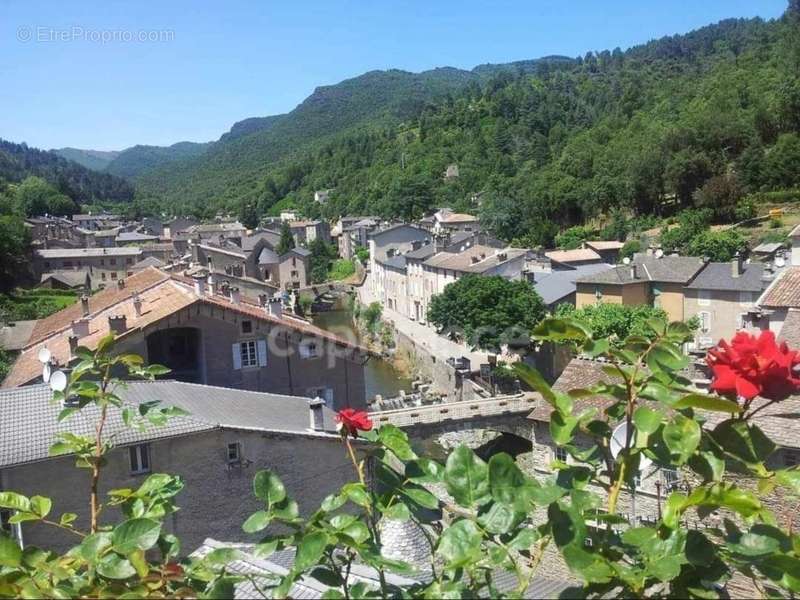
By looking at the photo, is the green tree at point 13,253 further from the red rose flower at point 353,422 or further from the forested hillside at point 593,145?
the red rose flower at point 353,422

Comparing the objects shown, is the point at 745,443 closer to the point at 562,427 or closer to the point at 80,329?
the point at 562,427

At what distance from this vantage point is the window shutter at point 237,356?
66.8ft

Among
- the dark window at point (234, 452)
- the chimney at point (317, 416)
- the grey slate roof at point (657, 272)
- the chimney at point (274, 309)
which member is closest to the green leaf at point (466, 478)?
the dark window at point (234, 452)

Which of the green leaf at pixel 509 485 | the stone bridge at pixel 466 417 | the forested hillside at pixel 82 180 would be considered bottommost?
the stone bridge at pixel 466 417

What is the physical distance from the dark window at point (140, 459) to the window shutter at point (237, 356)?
7939mm

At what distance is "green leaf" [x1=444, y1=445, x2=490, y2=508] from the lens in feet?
7.54

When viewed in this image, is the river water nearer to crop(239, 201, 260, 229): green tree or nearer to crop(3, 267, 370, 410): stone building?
Result: crop(3, 267, 370, 410): stone building

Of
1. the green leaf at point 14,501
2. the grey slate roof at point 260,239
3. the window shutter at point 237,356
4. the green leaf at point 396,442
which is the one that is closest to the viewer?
the green leaf at point 396,442

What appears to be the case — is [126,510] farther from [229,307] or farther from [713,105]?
[713,105]

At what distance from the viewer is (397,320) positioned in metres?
53.9

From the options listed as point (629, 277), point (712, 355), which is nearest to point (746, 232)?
point (629, 277)

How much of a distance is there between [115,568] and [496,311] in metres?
33.8

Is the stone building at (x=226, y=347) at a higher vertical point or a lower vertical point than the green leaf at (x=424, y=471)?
lower

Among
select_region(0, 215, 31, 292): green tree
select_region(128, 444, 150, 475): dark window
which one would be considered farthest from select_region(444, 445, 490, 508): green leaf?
select_region(0, 215, 31, 292): green tree
